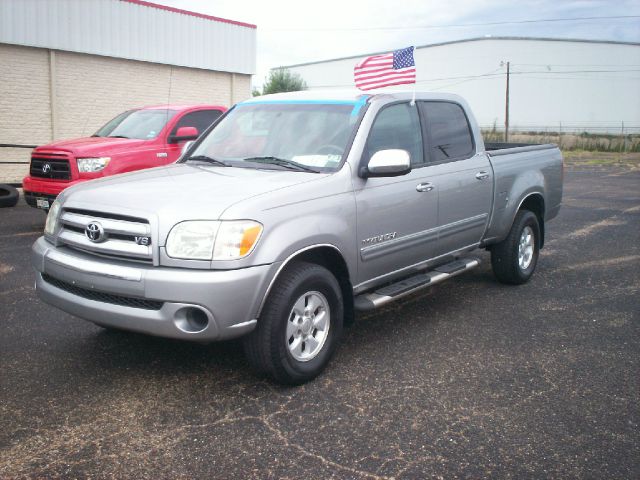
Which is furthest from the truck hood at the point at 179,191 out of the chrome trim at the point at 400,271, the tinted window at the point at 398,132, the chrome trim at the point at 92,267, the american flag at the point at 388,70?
the american flag at the point at 388,70

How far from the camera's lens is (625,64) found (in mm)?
66375

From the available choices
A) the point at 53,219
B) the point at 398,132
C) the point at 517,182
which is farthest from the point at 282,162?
the point at 517,182

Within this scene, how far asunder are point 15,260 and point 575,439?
6.32 metres

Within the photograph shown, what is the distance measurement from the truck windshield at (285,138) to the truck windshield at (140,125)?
4934 millimetres

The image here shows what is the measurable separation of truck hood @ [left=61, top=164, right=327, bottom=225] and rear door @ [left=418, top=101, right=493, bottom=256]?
142cm

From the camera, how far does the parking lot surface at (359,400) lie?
318cm

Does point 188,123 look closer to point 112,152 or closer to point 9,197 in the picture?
point 112,152

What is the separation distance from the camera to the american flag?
270 inches

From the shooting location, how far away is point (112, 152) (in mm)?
9141

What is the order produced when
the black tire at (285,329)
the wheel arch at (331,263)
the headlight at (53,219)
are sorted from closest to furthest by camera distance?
the black tire at (285,329) → the wheel arch at (331,263) → the headlight at (53,219)

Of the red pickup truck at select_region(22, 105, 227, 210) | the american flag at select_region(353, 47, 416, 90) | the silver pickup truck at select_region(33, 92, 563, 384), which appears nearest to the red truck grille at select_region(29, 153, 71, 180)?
the red pickup truck at select_region(22, 105, 227, 210)

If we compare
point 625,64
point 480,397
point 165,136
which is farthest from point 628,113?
point 480,397

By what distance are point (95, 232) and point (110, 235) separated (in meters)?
0.09

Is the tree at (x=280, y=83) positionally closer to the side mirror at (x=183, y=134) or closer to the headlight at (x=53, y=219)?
the side mirror at (x=183, y=134)
